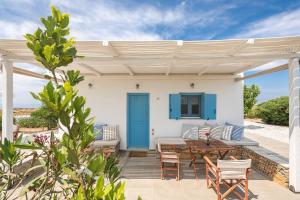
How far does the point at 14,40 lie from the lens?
11.7ft

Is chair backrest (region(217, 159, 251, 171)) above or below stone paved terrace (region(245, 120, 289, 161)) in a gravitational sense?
above

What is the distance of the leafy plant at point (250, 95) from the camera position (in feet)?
63.1

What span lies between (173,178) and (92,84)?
518 cm

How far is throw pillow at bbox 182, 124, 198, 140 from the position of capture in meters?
7.20

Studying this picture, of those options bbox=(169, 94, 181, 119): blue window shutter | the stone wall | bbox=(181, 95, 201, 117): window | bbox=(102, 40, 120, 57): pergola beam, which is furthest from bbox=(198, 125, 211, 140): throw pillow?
bbox=(102, 40, 120, 57): pergola beam

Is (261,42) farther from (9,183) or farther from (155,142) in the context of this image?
(155,142)

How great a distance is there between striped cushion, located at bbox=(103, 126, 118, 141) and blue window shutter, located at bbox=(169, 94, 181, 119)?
253cm

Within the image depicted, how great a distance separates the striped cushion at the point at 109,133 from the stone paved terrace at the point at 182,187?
1878mm

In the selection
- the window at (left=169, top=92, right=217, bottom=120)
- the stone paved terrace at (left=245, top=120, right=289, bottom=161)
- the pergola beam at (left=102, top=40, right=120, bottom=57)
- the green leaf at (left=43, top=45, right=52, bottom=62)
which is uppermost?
the pergola beam at (left=102, top=40, right=120, bottom=57)

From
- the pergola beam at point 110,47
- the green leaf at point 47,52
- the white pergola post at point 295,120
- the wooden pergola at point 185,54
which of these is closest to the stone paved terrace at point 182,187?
the white pergola post at point 295,120

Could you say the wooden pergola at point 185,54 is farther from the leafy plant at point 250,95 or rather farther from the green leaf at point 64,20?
the leafy plant at point 250,95

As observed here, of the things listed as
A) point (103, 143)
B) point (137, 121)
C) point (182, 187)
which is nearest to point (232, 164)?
point (182, 187)

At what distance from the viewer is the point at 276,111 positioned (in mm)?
15500

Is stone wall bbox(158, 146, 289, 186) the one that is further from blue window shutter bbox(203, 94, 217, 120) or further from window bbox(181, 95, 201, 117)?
window bbox(181, 95, 201, 117)
